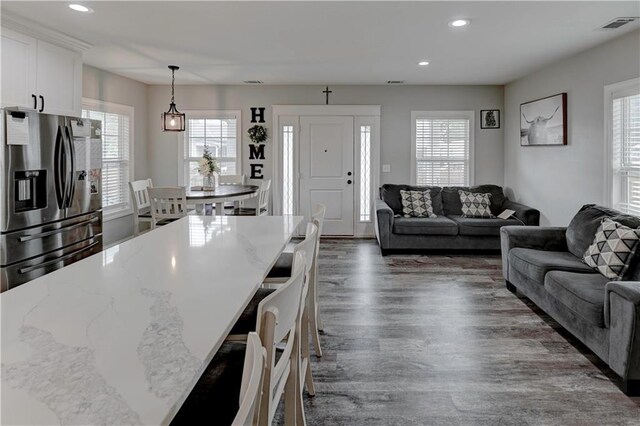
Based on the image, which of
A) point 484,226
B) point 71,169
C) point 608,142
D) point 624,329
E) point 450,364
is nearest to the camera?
point 624,329

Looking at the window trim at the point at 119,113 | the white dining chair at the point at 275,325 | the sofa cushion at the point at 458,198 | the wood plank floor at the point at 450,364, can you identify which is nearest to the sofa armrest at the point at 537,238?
the wood plank floor at the point at 450,364

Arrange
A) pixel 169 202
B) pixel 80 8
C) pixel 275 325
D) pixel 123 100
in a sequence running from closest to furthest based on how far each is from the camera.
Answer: pixel 275 325 < pixel 80 8 < pixel 169 202 < pixel 123 100

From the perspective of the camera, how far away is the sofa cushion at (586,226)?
153 inches

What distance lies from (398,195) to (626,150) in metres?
3.17

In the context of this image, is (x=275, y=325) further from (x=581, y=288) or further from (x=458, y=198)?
(x=458, y=198)

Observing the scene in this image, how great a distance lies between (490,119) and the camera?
743 cm

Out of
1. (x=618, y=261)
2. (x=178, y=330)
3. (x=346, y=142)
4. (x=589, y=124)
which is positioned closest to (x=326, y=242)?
(x=346, y=142)

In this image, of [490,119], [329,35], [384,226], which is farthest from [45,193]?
[490,119]

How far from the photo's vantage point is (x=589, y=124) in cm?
493

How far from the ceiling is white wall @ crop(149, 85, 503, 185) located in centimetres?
100

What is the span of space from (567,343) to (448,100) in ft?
16.1

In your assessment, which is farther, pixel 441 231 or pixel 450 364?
pixel 441 231

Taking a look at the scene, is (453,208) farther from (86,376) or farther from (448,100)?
(86,376)

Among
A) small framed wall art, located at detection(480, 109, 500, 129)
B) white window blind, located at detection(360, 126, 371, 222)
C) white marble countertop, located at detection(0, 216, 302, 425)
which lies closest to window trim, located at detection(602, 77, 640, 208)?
small framed wall art, located at detection(480, 109, 500, 129)
